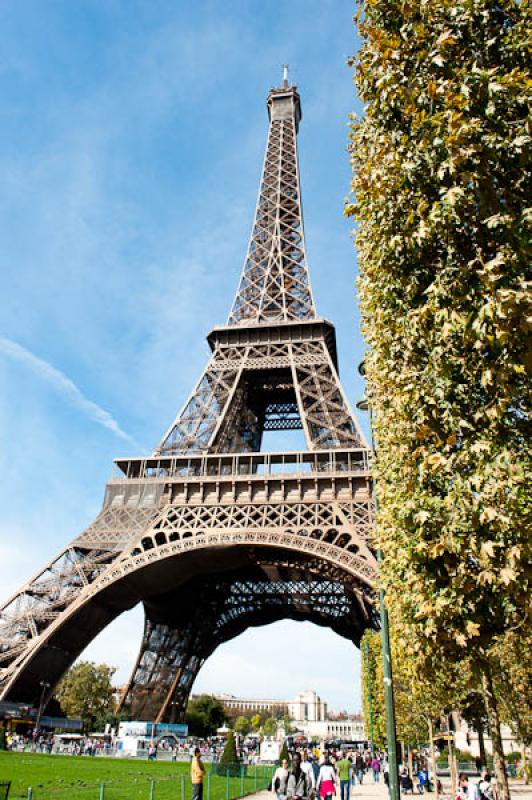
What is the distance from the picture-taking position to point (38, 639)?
2962cm

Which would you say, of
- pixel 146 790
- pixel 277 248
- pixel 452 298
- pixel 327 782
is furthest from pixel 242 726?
pixel 452 298

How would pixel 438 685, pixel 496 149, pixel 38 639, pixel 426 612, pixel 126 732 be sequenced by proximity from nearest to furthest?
pixel 496 149
pixel 426 612
pixel 438 685
pixel 38 639
pixel 126 732

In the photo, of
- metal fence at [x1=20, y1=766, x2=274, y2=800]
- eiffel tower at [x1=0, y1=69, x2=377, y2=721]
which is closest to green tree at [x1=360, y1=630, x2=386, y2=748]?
eiffel tower at [x1=0, y1=69, x2=377, y2=721]

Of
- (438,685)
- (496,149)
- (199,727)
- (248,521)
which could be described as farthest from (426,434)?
(199,727)

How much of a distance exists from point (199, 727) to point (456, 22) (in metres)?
88.2

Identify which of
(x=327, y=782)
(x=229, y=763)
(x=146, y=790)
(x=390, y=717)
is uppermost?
(x=390, y=717)

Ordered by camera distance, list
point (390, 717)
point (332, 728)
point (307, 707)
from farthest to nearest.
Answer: point (307, 707) < point (332, 728) < point (390, 717)

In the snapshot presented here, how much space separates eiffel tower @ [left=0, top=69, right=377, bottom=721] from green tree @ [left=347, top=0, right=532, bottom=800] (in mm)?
19821

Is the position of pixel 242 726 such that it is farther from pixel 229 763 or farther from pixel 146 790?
pixel 146 790

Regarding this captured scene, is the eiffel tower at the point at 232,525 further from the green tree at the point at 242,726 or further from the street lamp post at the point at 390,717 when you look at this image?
the green tree at the point at 242,726

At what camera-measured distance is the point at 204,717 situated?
86.4m

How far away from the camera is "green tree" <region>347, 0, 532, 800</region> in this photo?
22.4ft

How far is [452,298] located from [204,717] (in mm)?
91789

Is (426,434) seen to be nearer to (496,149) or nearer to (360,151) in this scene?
(496,149)
